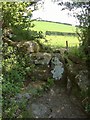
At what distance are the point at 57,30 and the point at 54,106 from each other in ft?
3.04

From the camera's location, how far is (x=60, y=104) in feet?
9.18

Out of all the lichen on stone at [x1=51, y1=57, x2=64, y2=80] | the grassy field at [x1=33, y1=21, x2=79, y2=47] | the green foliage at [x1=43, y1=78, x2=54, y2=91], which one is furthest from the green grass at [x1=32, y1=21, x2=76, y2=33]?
the green foliage at [x1=43, y1=78, x2=54, y2=91]

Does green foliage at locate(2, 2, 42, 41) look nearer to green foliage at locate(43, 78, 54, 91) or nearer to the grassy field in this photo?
the grassy field

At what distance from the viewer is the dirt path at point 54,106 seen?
104 inches

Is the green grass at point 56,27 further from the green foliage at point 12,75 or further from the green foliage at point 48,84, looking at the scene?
the green foliage at point 48,84

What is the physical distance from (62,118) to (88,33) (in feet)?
3.13

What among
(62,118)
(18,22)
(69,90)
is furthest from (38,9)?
(62,118)

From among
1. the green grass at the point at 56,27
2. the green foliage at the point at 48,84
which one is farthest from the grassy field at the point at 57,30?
the green foliage at the point at 48,84

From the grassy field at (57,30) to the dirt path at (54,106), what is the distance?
64 cm

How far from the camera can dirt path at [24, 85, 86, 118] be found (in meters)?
2.64

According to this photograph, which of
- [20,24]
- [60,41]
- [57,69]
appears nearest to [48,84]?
[57,69]

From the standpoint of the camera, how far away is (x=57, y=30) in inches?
127

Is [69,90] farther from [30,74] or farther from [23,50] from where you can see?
[23,50]

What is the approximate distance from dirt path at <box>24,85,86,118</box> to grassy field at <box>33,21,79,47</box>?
2.10 feet
